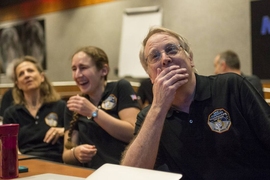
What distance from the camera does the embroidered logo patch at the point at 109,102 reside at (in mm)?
2312

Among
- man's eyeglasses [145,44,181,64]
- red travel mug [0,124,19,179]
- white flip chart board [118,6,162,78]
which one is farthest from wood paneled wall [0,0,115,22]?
Answer: red travel mug [0,124,19,179]

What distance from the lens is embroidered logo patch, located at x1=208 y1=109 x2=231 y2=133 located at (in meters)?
1.45

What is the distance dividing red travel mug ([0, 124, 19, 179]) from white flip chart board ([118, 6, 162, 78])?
3716mm

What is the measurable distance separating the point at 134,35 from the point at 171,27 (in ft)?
2.00

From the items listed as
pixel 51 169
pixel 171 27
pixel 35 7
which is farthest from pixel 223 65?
pixel 35 7

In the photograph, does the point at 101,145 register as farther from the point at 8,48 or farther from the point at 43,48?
the point at 8,48

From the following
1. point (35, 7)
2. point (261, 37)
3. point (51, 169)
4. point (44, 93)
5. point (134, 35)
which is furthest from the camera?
point (35, 7)

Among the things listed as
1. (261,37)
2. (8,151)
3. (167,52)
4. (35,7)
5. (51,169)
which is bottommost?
Result: (51,169)

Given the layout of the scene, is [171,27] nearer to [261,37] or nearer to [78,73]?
[261,37]

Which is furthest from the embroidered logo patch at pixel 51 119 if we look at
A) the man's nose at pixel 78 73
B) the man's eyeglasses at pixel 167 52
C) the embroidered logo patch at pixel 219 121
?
the embroidered logo patch at pixel 219 121

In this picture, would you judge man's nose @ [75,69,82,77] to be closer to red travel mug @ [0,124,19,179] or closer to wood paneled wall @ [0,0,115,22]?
red travel mug @ [0,124,19,179]

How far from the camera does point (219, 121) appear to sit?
1.46m

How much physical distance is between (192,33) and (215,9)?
425mm

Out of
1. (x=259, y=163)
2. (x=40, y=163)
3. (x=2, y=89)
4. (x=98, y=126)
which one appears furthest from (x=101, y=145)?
(x=2, y=89)
